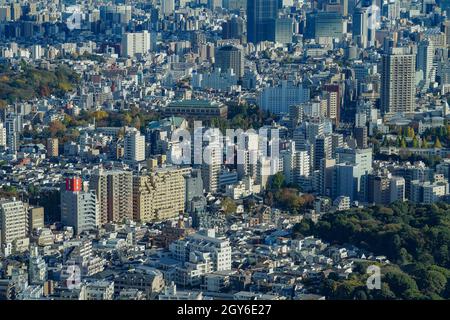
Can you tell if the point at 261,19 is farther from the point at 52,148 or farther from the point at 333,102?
the point at 52,148

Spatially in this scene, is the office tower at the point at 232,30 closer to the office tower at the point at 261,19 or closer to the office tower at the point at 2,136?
the office tower at the point at 261,19

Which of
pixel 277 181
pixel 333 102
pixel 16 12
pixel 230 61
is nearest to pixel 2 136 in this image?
pixel 277 181

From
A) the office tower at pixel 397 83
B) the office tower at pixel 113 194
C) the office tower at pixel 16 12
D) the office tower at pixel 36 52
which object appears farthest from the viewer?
the office tower at pixel 16 12

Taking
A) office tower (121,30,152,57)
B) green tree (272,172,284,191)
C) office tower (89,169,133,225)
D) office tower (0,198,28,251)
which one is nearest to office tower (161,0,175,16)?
office tower (121,30,152,57)

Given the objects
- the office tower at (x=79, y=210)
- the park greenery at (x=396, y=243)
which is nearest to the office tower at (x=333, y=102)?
the park greenery at (x=396, y=243)

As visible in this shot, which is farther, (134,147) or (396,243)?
(134,147)

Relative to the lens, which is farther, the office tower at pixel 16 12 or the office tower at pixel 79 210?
the office tower at pixel 16 12
